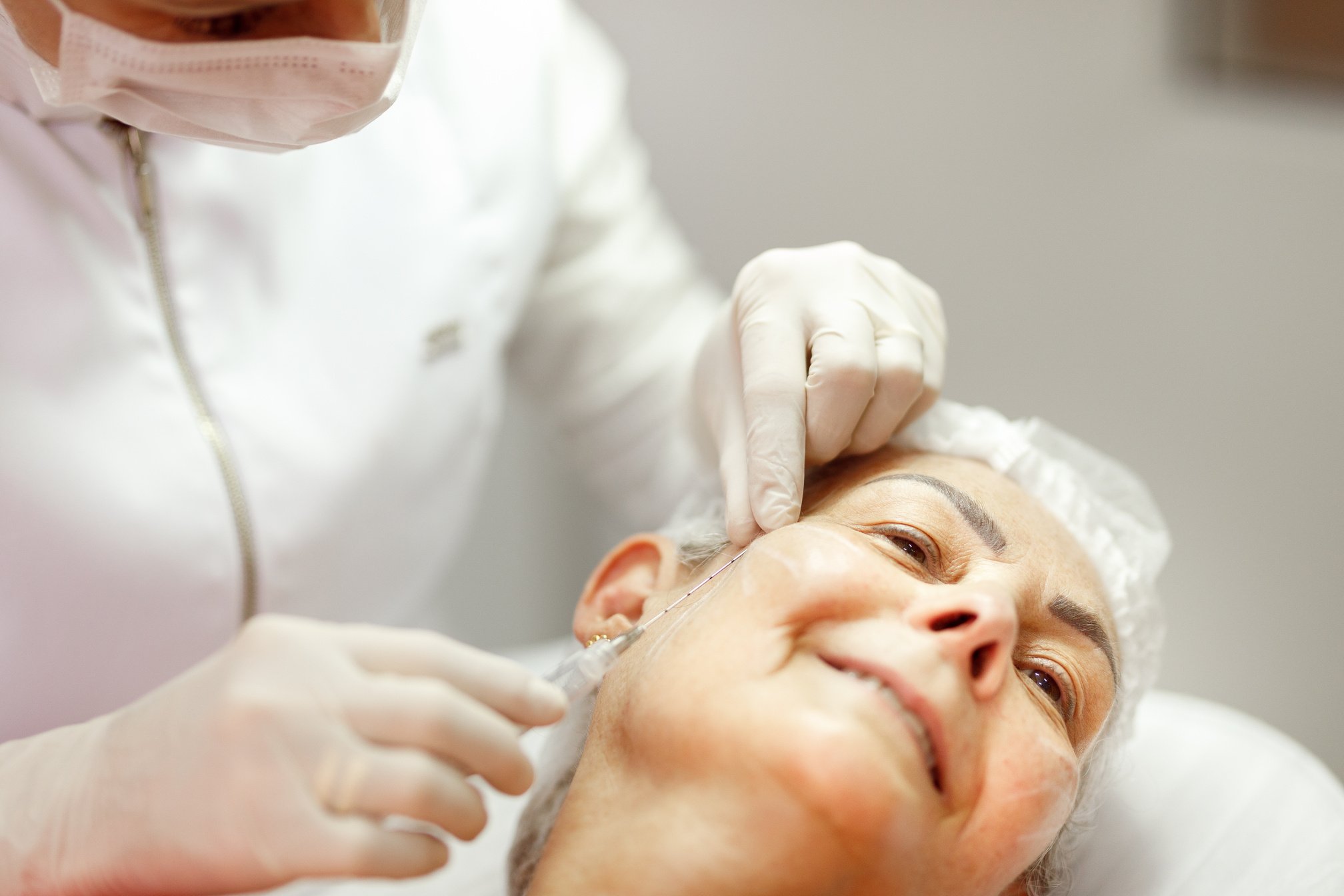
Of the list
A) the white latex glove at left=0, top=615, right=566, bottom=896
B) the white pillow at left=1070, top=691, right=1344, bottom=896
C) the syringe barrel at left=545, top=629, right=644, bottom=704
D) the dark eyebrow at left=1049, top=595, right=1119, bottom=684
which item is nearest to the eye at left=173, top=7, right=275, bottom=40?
the white latex glove at left=0, top=615, right=566, bottom=896

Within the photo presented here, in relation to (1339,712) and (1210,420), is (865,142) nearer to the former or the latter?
(1210,420)

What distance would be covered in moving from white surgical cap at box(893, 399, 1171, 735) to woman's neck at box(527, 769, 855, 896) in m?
0.48

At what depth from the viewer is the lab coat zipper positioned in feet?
3.76

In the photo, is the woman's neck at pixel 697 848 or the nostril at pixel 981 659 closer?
the woman's neck at pixel 697 848

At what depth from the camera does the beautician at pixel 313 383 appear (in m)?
0.83

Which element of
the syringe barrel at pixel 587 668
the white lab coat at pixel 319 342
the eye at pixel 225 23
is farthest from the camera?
the white lab coat at pixel 319 342

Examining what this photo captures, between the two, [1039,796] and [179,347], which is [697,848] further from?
[179,347]

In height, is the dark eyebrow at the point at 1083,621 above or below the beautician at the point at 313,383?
below

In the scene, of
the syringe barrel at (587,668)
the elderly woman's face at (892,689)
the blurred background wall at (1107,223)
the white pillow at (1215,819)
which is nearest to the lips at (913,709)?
the elderly woman's face at (892,689)

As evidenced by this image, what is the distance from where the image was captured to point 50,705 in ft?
3.92

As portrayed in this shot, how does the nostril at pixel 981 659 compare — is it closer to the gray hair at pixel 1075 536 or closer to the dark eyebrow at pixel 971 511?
the dark eyebrow at pixel 971 511

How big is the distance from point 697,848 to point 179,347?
0.74 metres

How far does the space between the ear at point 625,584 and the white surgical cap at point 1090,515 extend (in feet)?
0.99

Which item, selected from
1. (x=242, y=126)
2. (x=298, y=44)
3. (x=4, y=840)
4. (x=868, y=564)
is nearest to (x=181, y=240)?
(x=242, y=126)
